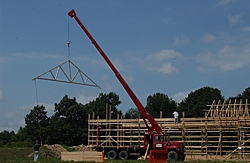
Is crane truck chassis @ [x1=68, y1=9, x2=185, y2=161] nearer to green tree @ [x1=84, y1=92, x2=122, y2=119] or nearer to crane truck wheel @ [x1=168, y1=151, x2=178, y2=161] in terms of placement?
crane truck wheel @ [x1=168, y1=151, x2=178, y2=161]

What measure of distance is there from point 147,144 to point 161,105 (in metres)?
57.9

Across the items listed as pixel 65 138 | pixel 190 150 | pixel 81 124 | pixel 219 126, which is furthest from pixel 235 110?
pixel 81 124

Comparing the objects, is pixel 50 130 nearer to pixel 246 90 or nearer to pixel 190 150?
pixel 246 90

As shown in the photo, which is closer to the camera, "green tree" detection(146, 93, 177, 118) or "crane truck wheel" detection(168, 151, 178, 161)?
"crane truck wheel" detection(168, 151, 178, 161)

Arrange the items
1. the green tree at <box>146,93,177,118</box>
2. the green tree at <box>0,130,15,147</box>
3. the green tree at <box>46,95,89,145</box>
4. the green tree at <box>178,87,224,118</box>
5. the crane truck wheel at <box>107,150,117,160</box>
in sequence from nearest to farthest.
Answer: the crane truck wheel at <box>107,150,117,160</box>
the green tree at <box>46,95,89,145</box>
the green tree at <box>178,87,224,118</box>
the green tree at <box>0,130,15,147</box>
the green tree at <box>146,93,177,118</box>

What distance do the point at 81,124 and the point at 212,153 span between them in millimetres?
48035

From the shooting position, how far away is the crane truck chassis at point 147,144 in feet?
87.2

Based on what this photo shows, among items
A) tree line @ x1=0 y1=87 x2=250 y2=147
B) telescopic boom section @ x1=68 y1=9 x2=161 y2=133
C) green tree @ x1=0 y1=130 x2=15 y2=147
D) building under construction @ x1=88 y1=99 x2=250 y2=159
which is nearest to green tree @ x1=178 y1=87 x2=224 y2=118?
tree line @ x1=0 y1=87 x2=250 y2=147

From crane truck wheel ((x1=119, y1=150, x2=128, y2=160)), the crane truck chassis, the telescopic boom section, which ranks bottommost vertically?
crane truck wheel ((x1=119, y1=150, x2=128, y2=160))

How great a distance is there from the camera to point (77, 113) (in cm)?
8125

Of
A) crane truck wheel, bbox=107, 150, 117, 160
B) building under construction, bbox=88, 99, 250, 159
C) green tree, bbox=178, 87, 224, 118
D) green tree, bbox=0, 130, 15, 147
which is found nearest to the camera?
crane truck wheel, bbox=107, 150, 117, 160

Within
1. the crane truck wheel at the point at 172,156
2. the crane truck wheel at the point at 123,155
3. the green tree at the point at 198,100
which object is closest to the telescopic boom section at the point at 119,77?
the crane truck wheel at the point at 123,155

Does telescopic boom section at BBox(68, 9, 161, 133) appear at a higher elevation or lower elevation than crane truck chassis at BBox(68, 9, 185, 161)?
higher

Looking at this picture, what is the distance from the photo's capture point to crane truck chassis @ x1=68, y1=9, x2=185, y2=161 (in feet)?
87.2
